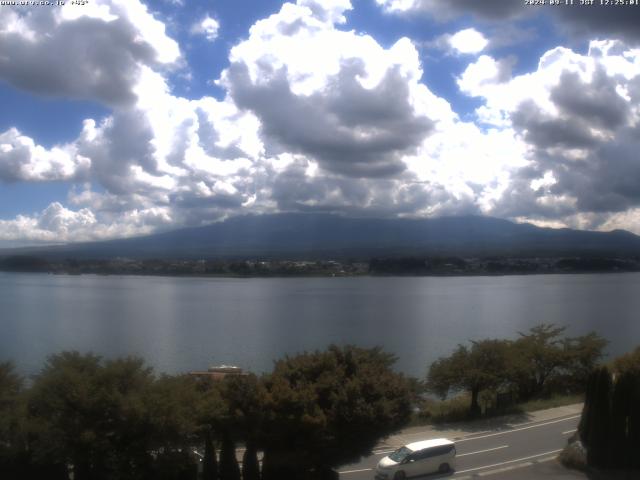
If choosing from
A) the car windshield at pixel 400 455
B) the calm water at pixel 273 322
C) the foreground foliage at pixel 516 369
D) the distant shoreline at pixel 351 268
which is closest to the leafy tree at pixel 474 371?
the foreground foliage at pixel 516 369

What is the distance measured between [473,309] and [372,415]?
52601 millimetres

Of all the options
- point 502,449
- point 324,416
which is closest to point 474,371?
point 502,449

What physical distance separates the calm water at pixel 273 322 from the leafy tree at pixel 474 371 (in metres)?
7.43

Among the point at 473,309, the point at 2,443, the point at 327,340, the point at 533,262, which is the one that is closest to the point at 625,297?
the point at 473,309

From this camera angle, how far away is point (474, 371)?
67.7ft

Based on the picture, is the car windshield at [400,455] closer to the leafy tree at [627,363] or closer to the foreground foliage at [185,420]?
the foreground foliage at [185,420]

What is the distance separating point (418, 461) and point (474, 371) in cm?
904

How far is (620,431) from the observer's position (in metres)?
12.0

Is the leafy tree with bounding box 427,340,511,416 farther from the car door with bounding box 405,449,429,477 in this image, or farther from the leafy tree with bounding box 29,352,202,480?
the leafy tree with bounding box 29,352,202,480

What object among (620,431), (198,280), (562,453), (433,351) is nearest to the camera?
(620,431)

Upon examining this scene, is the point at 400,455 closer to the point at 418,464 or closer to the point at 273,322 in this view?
the point at 418,464

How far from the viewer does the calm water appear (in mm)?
35344

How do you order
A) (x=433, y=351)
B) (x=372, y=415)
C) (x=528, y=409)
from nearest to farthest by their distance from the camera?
(x=372, y=415)
(x=528, y=409)
(x=433, y=351)

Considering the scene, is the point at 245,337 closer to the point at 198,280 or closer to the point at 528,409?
the point at 528,409
